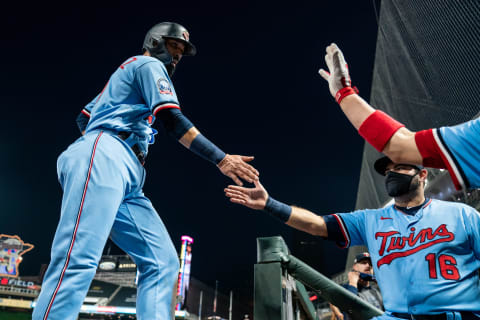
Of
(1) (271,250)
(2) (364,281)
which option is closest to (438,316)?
(1) (271,250)

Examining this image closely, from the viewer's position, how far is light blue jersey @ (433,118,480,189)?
1.14 metres

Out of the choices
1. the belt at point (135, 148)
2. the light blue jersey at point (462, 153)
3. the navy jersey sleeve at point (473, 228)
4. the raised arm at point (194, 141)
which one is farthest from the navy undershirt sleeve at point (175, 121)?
the navy jersey sleeve at point (473, 228)

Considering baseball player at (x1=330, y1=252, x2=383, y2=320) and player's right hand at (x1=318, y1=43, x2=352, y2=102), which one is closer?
player's right hand at (x1=318, y1=43, x2=352, y2=102)

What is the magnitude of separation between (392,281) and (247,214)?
117 ft

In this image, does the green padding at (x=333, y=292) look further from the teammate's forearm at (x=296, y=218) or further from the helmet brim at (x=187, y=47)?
the helmet brim at (x=187, y=47)

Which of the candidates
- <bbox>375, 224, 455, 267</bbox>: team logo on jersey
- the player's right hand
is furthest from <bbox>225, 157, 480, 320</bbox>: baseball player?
the player's right hand

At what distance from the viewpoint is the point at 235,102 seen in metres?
29.6

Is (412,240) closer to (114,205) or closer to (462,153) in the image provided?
(462,153)

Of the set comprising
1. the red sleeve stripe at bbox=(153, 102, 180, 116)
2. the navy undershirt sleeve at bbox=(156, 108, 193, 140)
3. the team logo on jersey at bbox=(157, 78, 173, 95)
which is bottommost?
the navy undershirt sleeve at bbox=(156, 108, 193, 140)

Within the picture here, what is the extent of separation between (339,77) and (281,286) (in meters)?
1.33

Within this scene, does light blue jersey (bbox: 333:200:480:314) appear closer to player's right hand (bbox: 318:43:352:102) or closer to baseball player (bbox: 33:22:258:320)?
baseball player (bbox: 33:22:258:320)

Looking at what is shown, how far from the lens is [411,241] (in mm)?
2322

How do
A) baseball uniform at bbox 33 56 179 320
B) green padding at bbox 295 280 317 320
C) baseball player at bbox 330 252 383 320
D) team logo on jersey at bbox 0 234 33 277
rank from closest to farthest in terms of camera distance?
baseball uniform at bbox 33 56 179 320 < green padding at bbox 295 280 317 320 < baseball player at bbox 330 252 383 320 < team logo on jersey at bbox 0 234 33 277

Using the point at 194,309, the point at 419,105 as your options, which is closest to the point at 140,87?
the point at 419,105
